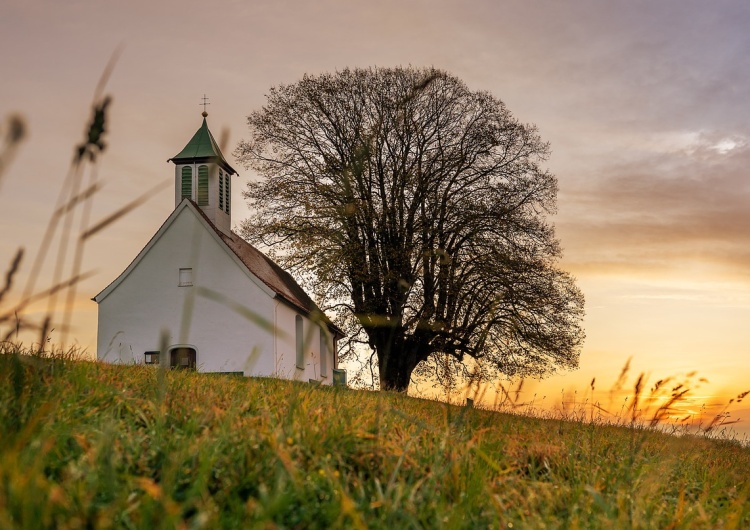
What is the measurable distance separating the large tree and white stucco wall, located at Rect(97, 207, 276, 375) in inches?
84.3

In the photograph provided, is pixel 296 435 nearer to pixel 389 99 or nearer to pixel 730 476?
pixel 730 476

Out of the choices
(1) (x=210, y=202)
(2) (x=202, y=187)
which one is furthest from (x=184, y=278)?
(2) (x=202, y=187)

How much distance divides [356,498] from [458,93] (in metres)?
25.3

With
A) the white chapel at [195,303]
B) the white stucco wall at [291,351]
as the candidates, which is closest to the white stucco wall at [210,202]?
the white chapel at [195,303]

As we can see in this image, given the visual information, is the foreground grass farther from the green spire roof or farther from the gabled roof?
the green spire roof

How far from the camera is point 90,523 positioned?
3137mm

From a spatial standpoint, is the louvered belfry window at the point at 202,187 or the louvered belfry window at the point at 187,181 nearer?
the louvered belfry window at the point at 202,187

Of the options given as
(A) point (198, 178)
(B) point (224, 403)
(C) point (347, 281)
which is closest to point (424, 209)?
(C) point (347, 281)

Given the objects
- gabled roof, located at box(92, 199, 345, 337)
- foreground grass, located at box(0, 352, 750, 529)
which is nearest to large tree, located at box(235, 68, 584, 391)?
gabled roof, located at box(92, 199, 345, 337)

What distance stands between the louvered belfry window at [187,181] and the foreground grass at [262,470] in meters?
25.0

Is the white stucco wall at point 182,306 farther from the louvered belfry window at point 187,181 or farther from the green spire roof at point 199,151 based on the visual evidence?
the green spire roof at point 199,151

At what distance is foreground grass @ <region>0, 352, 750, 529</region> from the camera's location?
320 cm

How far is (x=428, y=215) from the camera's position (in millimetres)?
27406

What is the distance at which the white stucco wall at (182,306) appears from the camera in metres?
25.3
